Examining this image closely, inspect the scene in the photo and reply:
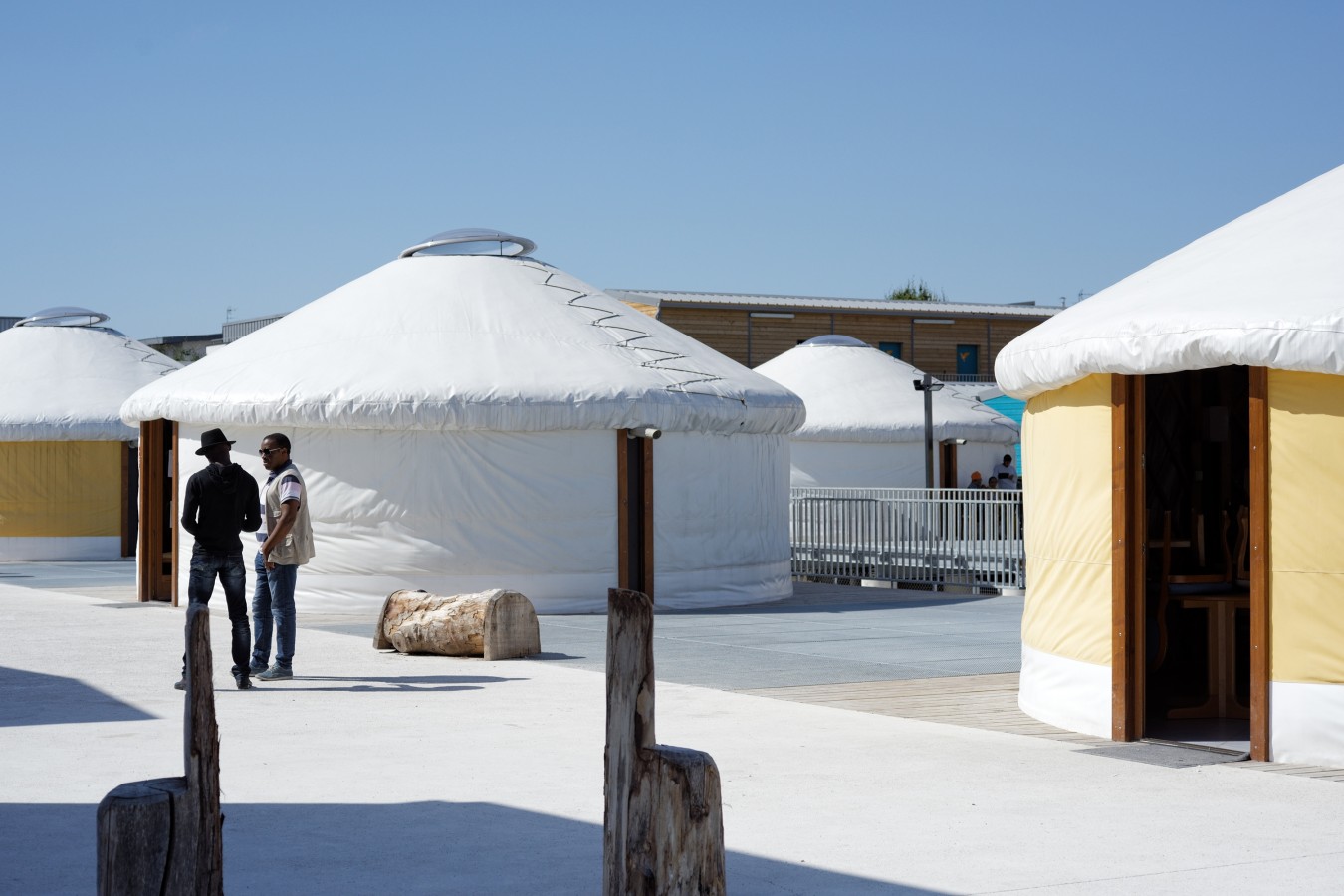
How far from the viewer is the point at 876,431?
85.5 ft

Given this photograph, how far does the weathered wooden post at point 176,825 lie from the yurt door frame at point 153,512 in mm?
13222

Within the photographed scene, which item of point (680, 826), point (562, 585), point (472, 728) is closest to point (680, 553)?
point (562, 585)

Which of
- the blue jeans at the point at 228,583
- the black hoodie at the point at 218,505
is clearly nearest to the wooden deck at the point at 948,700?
the blue jeans at the point at 228,583

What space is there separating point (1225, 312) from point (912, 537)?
1110 centimetres

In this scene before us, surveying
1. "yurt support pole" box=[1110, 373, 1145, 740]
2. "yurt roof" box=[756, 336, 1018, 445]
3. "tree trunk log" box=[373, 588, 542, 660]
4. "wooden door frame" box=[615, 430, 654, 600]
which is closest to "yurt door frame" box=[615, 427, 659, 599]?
"wooden door frame" box=[615, 430, 654, 600]

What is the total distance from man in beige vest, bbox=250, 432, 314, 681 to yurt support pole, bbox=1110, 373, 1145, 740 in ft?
15.5

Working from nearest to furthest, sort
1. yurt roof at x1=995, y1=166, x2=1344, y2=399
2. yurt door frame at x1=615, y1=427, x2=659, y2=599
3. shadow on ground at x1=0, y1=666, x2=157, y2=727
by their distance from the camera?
yurt roof at x1=995, y1=166, x2=1344, y2=399, shadow on ground at x1=0, y1=666, x2=157, y2=727, yurt door frame at x1=615, y1=427, x2=659, y2=599

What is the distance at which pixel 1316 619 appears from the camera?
686cm

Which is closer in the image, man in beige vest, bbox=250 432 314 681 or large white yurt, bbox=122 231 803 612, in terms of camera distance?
man in beige vest, bbox=250 432 314 681

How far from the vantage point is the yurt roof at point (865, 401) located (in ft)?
85.8

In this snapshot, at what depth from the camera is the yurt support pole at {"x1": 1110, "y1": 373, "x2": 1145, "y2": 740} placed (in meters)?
7.49

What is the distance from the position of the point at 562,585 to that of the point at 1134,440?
325 inches

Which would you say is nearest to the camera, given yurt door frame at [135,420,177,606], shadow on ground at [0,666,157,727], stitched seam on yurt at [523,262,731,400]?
shadow on ground at [0,666,157,727]

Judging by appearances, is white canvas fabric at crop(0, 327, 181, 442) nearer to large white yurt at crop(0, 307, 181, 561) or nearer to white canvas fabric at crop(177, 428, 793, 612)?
large white yurt at crop(0, 307, 181, 561)
